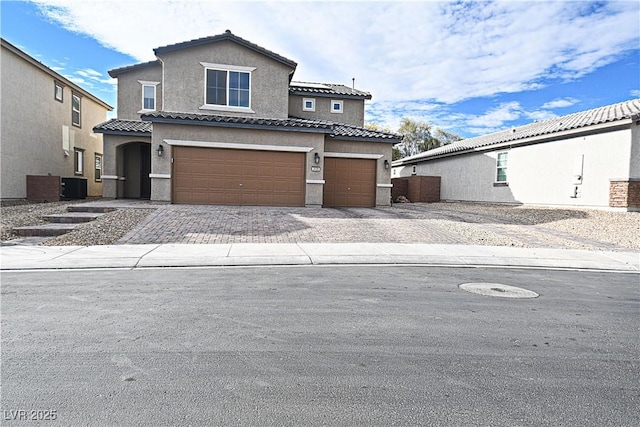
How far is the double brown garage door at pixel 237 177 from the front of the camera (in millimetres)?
16734

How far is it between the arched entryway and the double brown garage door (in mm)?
5719

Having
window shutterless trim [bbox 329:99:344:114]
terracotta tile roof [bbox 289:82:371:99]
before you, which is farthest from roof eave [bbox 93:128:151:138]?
window shutterless trim [bbox 329:99:344:114]

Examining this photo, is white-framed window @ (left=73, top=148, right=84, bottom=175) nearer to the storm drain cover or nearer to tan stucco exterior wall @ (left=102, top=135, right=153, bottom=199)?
tan stucco exterior wall @ (left=102, top=135, right=153, bottom=199)

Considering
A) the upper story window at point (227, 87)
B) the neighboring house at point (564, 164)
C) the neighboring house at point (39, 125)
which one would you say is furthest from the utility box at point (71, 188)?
the neighboring house at point (564, 164)

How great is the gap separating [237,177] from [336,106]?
31.5ft

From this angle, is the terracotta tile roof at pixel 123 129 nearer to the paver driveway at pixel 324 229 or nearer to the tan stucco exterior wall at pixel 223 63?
the tan stucco exterior wall at pixel 223 63

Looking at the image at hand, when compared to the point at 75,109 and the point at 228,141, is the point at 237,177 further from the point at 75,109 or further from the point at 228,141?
the point at 75,109

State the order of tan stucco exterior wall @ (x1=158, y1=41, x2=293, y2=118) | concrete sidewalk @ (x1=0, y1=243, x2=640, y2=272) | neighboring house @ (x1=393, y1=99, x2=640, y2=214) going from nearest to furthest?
concrete sidewalk @ (x1=0, y1=243, x2=640, y2=272)
neighboring house @ (x1=393, y1=99, x2=640, y2=214)
tan stucco exterior wall @ (x1=158, y1=41, x2=293, y2=118)

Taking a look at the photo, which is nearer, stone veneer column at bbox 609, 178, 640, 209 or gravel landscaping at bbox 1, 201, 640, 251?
gravel landscaping at bbox 1, 201, 640, 251

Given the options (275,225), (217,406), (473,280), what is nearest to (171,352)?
(217,406)

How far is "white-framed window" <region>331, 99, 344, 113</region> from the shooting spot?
23.8m

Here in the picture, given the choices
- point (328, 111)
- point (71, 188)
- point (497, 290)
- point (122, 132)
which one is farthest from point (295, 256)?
point (71, 188)

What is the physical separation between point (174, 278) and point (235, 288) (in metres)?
1.36

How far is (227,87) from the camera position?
733 inches
